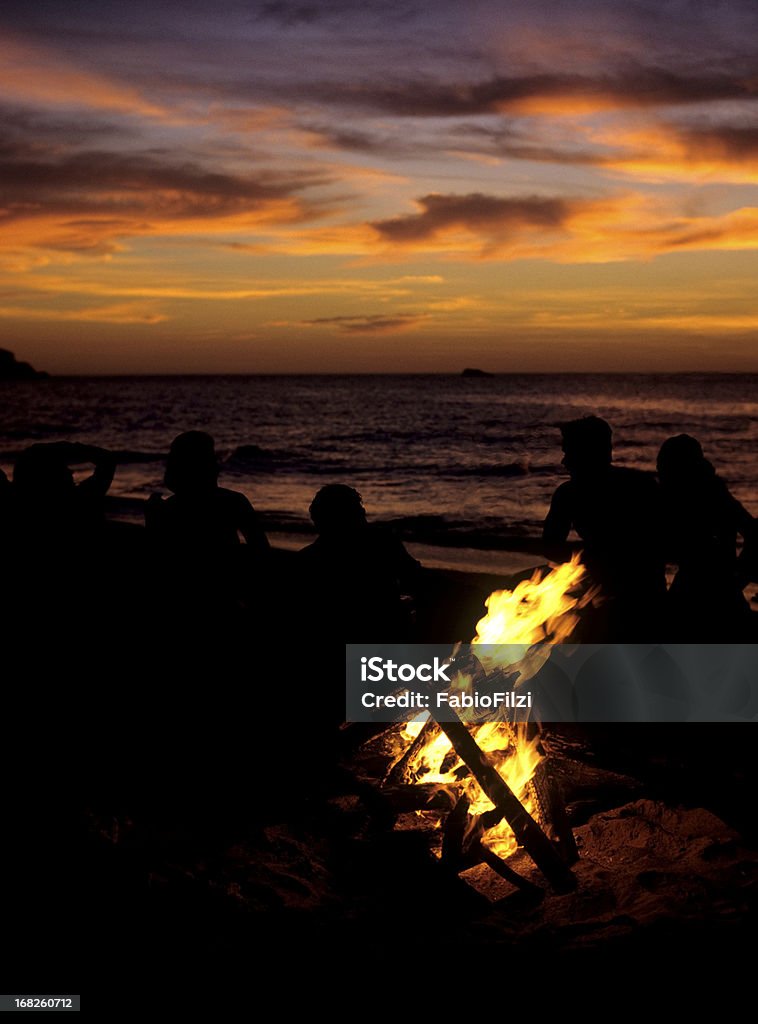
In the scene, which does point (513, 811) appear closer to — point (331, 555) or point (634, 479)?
point (331, 555)

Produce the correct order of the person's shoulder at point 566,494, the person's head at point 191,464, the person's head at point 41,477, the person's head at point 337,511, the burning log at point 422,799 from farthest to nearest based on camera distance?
1. the person's shoulder at point 566,494
2. the person's head at point 41,477
3. the person's head at point 191,464
4. the person's head at point 337,511
5. the burning log at point 422,799

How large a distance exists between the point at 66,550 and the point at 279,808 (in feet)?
6.28

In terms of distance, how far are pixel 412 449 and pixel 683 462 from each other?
33.4 metres

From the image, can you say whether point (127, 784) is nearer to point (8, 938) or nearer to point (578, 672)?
point (8, 938)

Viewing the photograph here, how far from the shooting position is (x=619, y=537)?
5.76 meters

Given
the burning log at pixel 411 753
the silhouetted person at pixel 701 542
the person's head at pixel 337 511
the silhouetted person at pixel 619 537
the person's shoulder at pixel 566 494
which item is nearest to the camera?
the person's head at pixel 337 511

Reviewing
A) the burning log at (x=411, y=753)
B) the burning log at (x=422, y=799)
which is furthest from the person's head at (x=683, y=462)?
the burning log at (x=422, y=799)

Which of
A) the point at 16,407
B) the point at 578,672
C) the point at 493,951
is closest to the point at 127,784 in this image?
the point at 493,951

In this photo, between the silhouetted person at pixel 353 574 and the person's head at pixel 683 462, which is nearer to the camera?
the silhouetted person at pixel 353 574

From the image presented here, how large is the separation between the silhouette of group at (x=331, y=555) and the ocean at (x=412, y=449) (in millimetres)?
8945

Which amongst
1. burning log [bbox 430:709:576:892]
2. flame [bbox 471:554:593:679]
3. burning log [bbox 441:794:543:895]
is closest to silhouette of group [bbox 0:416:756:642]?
flame [bbox 471:554:593:679]

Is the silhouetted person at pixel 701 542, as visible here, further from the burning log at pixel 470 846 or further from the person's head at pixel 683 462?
the burning log at pixel 470 846

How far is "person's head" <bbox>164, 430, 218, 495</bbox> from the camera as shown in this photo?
531 cm

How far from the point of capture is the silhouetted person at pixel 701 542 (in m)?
5.58
